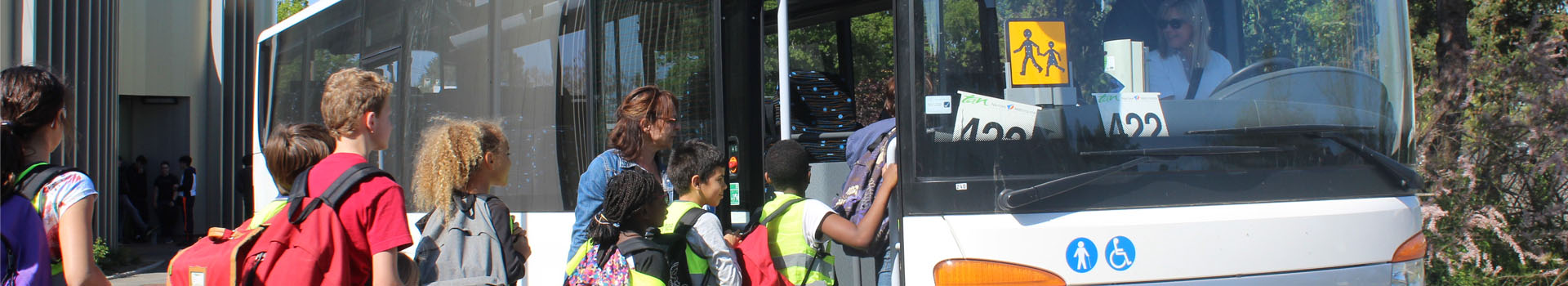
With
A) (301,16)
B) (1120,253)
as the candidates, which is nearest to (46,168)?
(1120,253)

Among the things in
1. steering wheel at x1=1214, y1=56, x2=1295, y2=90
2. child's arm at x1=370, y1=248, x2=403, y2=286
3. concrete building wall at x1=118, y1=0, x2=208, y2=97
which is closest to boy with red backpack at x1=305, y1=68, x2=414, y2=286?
child's arm at x1=370, y1=248, x2=403, y2=286

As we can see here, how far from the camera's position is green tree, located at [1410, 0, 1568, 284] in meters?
6.17

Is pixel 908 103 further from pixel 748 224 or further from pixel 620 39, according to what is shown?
pixel 620 39

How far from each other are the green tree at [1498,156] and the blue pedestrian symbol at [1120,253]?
4.25 metres

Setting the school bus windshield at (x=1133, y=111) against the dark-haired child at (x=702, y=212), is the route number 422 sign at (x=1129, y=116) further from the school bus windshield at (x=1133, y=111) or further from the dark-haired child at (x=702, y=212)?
the dark-haired child at (x=702, y=212)

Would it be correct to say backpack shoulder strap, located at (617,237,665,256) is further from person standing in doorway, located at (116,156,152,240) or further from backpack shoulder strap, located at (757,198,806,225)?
person standing in doorway, located at (116,156,152,240)

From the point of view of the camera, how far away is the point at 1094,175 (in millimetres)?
3064

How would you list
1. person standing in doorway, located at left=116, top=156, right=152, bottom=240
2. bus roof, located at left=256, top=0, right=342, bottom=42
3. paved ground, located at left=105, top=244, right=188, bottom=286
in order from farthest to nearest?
person standing in doorway, located at left=116, top=156, right=152, bottom=240 → paved ground, located at left=105, top=244, right=188, bottom=286 → bus roof, located at left=256, top=0, right=342, bottom=42

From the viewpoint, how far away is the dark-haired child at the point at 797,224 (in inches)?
148

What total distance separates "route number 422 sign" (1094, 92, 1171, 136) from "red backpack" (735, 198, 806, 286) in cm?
118

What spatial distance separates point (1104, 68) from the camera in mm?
3170

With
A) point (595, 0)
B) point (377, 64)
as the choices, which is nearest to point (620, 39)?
point (595, 0)

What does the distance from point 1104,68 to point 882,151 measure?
90 centimetres

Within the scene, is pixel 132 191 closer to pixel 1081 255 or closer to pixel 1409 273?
pixel 1081 255
